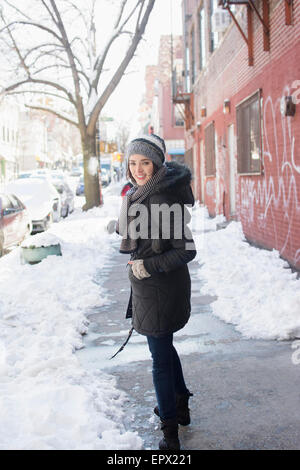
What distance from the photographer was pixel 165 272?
3057 millimetres

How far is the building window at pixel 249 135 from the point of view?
1003cm

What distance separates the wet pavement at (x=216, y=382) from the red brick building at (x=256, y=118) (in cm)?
293

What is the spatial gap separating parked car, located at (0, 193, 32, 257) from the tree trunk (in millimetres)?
7759

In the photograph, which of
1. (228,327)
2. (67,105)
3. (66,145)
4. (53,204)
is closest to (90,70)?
(67,105)

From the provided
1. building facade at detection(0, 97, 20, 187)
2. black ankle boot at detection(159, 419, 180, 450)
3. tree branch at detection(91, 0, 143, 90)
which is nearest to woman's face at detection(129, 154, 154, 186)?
black ankle boot at detection(159, 419, 180, 450)

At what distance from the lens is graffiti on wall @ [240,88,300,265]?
305 inches

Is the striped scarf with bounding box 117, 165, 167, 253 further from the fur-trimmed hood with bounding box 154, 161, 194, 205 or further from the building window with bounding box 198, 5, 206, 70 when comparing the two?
the building window with bounding box 198, 5, 206, 70

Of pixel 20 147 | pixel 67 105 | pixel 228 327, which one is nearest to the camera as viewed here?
pixel 228 327

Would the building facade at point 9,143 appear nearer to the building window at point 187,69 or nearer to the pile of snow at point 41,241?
the building window at point 187,69

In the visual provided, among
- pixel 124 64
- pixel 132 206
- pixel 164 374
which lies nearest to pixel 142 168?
pixel 132 206

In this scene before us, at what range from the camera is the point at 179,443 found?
10.3 feet

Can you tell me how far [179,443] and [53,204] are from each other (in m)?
14.3

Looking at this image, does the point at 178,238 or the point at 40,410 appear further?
the point at 40,410

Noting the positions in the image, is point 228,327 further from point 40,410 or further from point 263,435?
point 40,410
